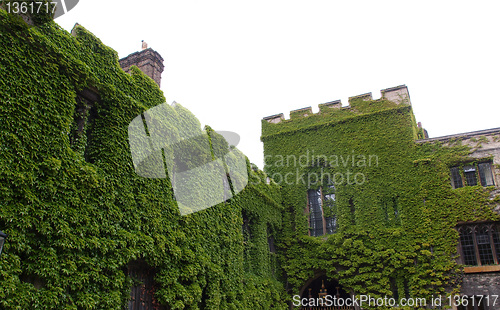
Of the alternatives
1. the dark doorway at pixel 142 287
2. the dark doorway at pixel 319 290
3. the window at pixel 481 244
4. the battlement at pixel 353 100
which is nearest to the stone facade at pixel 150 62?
the battlement at pixel 353 100

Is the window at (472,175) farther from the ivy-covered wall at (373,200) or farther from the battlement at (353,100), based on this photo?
the battlement at (353,100)

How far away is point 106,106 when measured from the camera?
32.6 feet

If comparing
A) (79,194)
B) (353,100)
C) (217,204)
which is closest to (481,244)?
(353,100)

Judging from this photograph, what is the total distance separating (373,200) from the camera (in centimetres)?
1809

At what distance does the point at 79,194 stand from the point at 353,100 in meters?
15.2

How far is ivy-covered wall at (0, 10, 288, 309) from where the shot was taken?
280 inches

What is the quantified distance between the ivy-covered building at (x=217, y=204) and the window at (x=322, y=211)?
69 mm

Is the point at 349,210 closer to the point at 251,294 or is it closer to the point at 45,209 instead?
the point at 251,294

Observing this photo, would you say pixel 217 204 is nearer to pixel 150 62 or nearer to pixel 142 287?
pixel 142 287

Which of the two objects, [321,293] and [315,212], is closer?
[321,293]

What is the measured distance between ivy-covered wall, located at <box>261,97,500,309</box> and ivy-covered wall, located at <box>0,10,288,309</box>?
278 inches

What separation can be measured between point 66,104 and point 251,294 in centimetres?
916

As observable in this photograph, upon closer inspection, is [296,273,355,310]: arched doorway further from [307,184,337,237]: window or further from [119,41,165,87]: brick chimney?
[119,41,165,87]: brick chimney

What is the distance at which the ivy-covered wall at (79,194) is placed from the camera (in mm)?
7102
